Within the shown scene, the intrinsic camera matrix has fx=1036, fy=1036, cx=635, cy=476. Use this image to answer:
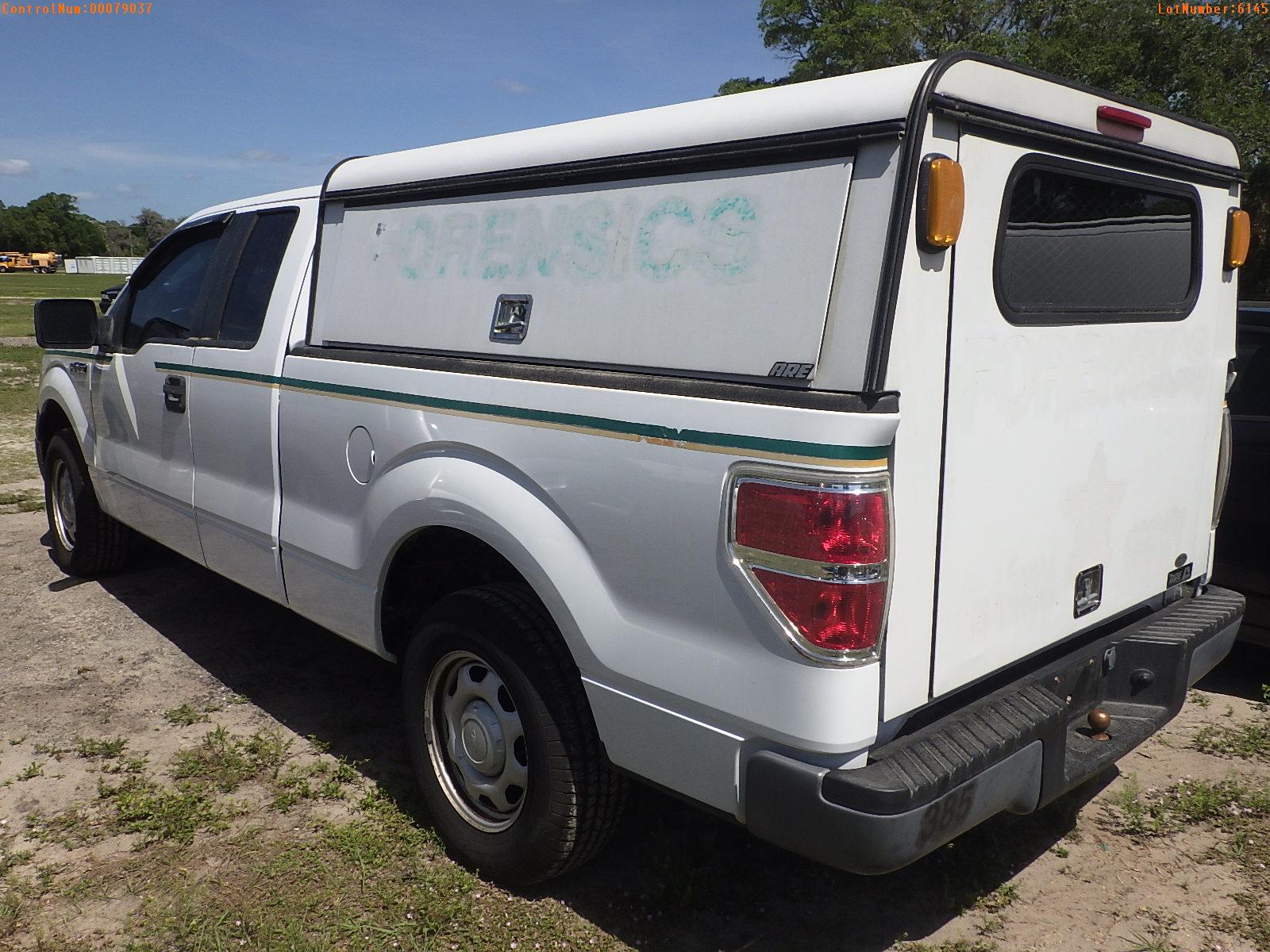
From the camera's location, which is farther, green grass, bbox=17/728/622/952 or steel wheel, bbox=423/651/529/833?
steel wheel, bbox=423/651/529/833

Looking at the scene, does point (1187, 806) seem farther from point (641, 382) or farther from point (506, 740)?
point (641, 382)

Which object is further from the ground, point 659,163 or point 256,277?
point 659,163

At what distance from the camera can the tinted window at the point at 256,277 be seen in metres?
3.87

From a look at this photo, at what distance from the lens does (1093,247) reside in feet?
8.85

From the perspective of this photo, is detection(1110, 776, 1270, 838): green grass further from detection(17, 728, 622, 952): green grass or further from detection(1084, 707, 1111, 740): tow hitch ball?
detection(17, 728, 622, 952): green grass

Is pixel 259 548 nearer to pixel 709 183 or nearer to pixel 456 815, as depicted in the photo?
pixel 456 815

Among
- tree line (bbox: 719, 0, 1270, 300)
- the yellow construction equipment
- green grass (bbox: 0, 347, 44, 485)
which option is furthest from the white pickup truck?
the yellow construction equipment

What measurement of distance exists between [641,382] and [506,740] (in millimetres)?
1161

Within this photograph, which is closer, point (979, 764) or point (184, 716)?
point (979, 764)

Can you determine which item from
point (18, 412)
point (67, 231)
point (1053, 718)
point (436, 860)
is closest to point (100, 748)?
point (436, 860)

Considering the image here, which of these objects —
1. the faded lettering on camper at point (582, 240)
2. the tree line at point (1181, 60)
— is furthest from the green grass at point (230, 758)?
the tree line at point (1181, 60)

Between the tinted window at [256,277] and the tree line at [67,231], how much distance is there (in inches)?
5628

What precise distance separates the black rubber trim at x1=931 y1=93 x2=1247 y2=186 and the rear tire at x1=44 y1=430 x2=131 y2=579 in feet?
16.3

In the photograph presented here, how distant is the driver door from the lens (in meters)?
4.33
